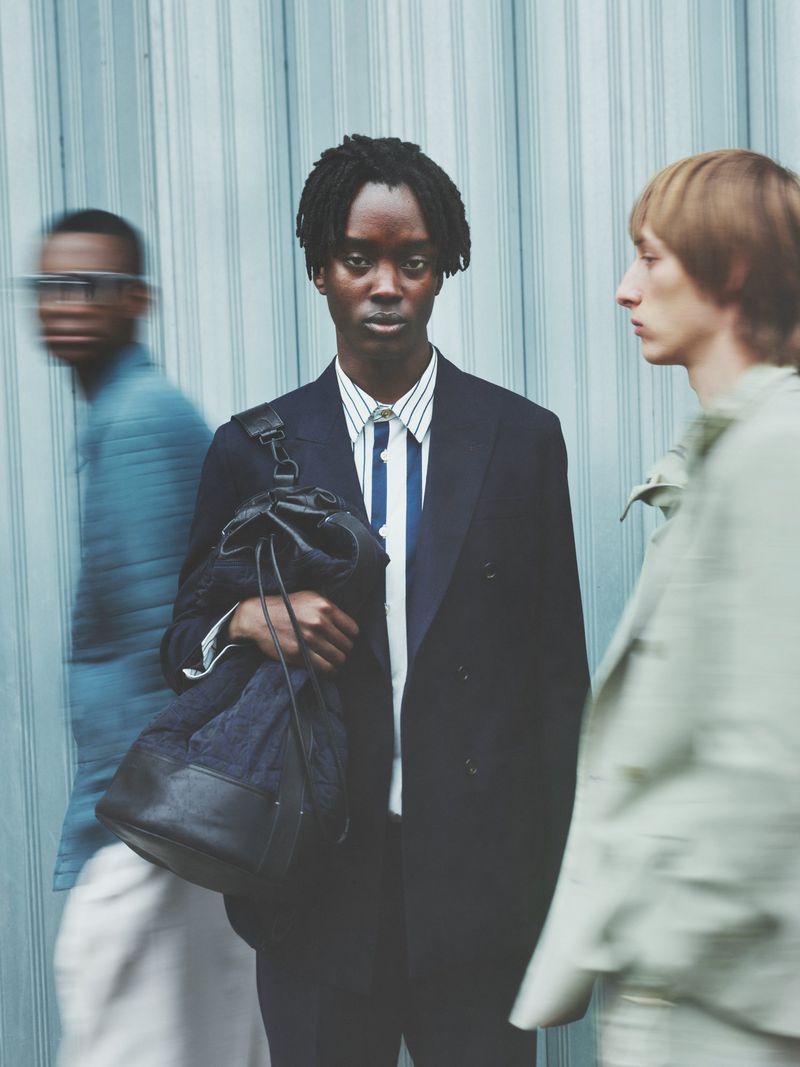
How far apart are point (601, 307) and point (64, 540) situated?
133cm

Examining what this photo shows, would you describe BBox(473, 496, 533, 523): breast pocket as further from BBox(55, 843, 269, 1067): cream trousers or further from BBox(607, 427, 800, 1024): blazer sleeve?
BBox(607, 427, 800, 1024): blazer sleeve

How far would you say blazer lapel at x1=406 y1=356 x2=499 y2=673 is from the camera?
210 centimetres

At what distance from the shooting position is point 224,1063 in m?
2.12

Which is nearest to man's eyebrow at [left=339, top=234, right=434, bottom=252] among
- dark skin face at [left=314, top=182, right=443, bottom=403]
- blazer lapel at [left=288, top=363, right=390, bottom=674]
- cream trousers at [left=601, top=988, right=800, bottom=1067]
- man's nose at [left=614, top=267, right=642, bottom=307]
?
dark skin face at [left=314, top=182, right=443, bottom=403]

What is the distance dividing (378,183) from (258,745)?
3.18 feet

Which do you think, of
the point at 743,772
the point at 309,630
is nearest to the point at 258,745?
the point at 309,630

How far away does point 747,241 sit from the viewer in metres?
1.43

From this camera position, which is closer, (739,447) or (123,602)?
(739,447)

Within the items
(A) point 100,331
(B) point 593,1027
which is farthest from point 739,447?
(B) point 593,1027

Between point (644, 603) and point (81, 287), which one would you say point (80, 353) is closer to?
point (81, 287)

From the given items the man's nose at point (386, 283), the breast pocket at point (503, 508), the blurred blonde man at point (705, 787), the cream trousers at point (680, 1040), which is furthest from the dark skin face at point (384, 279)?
the cream trousers at point (680, 1040)

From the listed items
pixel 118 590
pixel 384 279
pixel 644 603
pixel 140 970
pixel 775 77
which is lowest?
pixel 140 970

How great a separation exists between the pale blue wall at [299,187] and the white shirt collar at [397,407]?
682 millimetres

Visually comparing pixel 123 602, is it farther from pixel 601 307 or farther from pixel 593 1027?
pixel 593 1027
